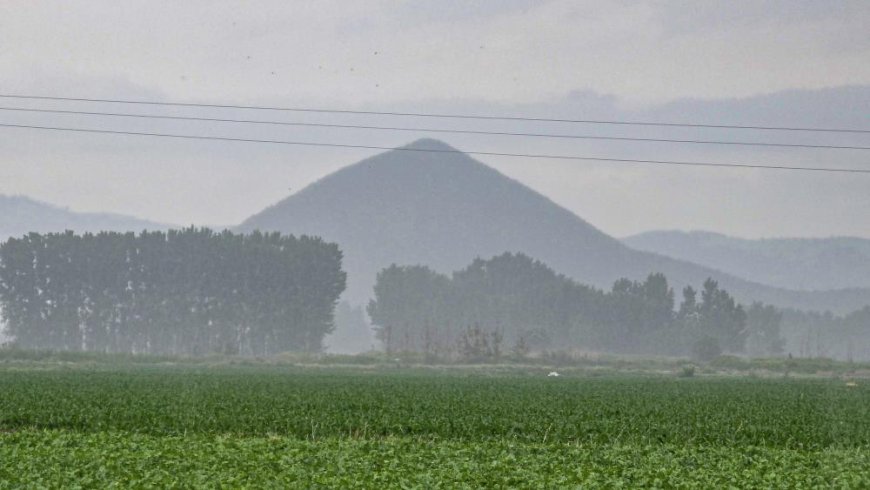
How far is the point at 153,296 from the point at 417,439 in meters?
118

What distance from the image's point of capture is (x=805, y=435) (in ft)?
113

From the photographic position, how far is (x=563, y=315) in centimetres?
18050

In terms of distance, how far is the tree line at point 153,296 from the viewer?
474ft

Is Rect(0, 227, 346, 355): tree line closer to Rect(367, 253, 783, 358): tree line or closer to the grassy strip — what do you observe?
Rect(367, 253, 783, 358): tree line

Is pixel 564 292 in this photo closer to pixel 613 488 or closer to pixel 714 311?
pixel 714 311

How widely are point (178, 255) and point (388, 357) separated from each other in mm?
38981

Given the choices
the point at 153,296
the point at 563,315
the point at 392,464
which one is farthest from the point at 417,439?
the point at 563,315

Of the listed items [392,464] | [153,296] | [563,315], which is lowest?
[392,464]

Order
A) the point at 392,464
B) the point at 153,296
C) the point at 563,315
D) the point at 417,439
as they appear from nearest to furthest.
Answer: the point at 392,464 < the point at 417,439 < the point at 153,296 < the point at 563,315

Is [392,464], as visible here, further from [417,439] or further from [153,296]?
[153,296]

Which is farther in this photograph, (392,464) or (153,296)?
(153,296)

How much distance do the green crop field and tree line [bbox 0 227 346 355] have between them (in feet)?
304

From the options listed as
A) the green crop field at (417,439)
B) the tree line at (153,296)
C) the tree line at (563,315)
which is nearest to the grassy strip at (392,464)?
the green crop field at (417,439)

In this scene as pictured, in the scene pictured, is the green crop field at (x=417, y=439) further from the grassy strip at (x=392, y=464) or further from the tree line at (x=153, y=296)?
the tree line at (x=153, y=296)
